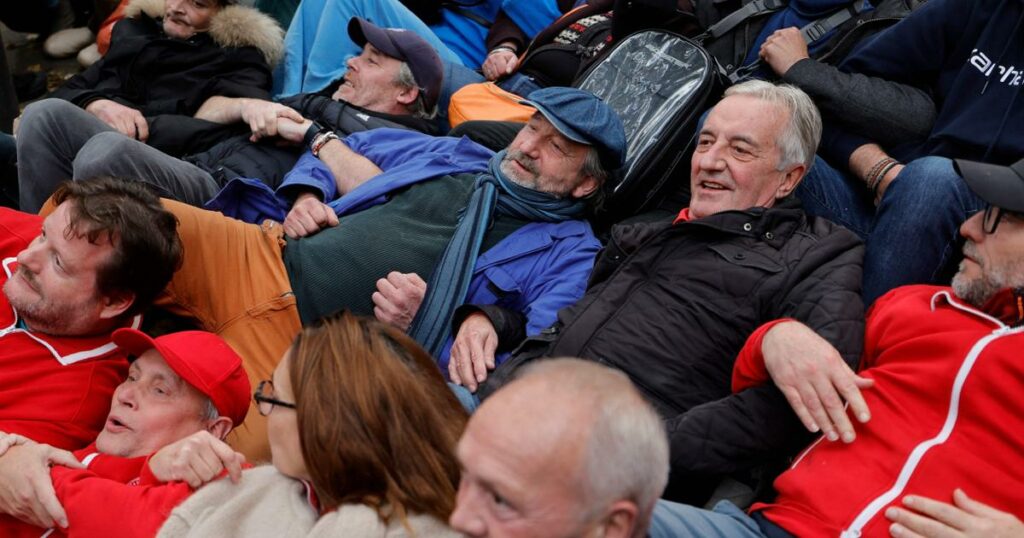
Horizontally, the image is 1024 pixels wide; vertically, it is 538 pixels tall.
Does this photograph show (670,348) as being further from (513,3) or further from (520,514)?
(513,3)

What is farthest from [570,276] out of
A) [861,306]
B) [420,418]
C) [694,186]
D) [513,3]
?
[513,3]

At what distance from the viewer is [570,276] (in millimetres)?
3512

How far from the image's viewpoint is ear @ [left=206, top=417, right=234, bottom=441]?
2.69 metres

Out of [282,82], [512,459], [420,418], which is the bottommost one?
[282,82]

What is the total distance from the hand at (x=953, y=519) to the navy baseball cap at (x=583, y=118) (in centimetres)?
181

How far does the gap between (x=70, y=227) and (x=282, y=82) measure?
2.42 meters

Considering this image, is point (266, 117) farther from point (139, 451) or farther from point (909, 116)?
point (909, 116)

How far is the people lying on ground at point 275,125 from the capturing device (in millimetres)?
3756

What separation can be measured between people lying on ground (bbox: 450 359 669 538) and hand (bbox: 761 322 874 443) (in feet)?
2.63

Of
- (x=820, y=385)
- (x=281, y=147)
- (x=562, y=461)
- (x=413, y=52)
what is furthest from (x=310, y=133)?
(x=562, y=461)

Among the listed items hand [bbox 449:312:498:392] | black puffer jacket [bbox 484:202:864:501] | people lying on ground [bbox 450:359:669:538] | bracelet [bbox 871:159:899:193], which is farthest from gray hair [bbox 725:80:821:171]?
people lying on ground [bbox 450:359:669:538]

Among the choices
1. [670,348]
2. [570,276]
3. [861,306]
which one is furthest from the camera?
[570,276]

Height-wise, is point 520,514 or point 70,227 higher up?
point 520,514

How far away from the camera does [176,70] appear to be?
A: 4910mm
